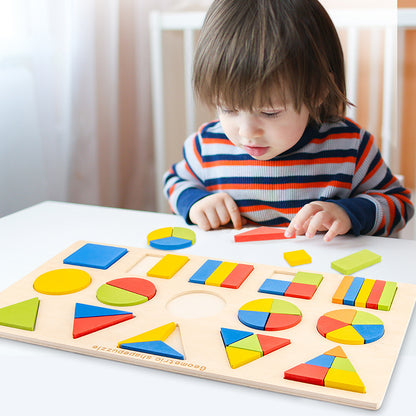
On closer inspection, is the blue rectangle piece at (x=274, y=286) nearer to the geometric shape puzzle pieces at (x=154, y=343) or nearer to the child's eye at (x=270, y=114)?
the geometric shape puzzle pieces at (x=154, y=343)

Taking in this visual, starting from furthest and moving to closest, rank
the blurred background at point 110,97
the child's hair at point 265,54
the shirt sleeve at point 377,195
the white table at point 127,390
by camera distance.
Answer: the blurred background at point 110,97
the shirt sleeve at point 377,195
the child's hair at point 265,54
the white table at point 127,390

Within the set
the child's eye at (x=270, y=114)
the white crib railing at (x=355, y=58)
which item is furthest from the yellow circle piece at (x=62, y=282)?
the white crib railing at (x=355, y=58)

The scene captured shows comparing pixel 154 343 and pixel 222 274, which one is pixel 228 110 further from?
pixel 154 343

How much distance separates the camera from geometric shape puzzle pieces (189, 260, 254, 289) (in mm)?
537

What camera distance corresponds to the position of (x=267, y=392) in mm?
382

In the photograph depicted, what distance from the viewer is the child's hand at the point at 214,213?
29.5 inches

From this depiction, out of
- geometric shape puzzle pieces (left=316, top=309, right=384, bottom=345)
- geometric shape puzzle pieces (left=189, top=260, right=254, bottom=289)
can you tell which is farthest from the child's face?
geometric shape puzzle pieces (left=316, top=309, right=384, bottom=345)

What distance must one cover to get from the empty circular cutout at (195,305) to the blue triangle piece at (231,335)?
41 mm

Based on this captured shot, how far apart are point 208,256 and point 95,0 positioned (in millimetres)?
1101

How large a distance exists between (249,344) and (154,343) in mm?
75

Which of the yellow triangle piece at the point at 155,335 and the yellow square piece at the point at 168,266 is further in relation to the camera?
the yellow square piece at the point at 168,266

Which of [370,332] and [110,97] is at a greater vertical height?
[110,97]

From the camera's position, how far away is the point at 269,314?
47 centimetres

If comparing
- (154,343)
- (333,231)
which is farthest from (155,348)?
(333,231)
